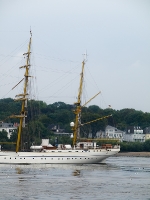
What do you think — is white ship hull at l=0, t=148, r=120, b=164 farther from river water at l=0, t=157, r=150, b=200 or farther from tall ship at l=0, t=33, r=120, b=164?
river water at l=0, t=157, r=150, b=200

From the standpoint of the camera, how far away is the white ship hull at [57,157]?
110 meters

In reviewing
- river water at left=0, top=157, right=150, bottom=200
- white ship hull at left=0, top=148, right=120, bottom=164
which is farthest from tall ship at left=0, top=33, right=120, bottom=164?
river water at left=0, top=157, right=150, bottom=200

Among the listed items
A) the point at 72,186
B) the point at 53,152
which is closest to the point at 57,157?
the point at 53,152

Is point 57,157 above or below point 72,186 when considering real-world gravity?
above

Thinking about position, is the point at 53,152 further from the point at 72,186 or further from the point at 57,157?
the point at 72,186

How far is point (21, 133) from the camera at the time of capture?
113688 mm

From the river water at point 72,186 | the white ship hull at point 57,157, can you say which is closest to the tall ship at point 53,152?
the white ship hull at point 57,157

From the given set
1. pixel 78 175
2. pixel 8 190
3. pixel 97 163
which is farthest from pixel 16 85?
pixel 8 190

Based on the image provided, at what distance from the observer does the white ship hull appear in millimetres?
110125

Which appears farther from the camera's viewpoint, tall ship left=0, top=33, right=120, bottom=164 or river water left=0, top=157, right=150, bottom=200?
tall ship left=0, top=33, right=120, bottom=164

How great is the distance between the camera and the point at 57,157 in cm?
11288

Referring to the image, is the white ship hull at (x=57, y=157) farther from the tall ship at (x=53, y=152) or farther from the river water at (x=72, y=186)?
the river water at (x=72, y=186)

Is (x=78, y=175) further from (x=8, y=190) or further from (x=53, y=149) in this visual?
(x=53, y=149)

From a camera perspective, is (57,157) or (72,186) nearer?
(72,186)
